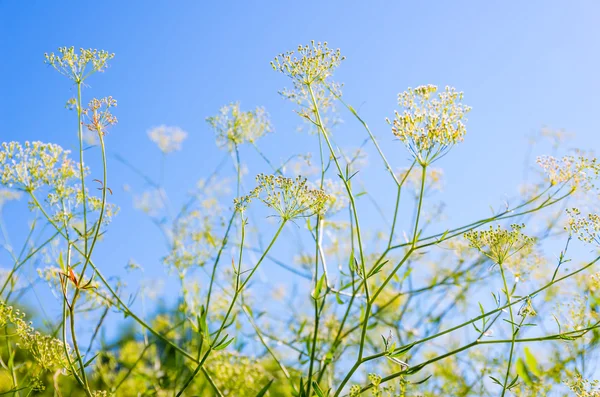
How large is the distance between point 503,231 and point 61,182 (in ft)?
6.26

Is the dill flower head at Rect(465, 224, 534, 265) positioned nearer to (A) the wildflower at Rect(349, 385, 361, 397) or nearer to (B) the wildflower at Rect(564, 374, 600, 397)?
(B) the wildflower at Rect(564, 374, 600, 397)

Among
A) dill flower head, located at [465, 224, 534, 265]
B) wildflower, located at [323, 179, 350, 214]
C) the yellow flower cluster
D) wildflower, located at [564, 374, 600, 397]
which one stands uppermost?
wildflower, located at [323, 179, 350, 214]

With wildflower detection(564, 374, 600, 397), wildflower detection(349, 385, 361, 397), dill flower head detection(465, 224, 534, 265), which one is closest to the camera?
wildflower detection(349, 385, 361, 397)

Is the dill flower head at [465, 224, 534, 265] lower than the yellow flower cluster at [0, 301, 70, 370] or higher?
higher

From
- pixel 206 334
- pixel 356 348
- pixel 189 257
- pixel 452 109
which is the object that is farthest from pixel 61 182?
pixel 356 348

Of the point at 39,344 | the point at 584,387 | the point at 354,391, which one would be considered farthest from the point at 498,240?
the point at 39,344

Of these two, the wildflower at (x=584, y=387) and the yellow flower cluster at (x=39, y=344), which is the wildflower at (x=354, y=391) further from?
the yellow flower cluster at (x=39, y=344)

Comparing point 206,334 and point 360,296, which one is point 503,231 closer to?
point 360,296

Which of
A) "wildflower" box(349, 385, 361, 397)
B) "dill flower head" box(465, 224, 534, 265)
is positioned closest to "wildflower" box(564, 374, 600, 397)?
"dill flower head" box(465, 224, 534, 265)

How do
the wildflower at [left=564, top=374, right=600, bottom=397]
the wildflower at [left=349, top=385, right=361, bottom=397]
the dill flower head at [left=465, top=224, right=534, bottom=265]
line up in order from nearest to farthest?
the wildflower at [left=349, top=385, right=361, bottom=397], the wildflower at [left=564, top=374, right=600, bottom=397], the dill flower head at [left=465, top=224, right=534, bottom=265]

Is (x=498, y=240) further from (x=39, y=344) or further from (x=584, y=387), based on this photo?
(x=39, y=344)

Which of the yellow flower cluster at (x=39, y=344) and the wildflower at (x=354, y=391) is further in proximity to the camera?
the yellow flower cluster at (x=39, y=344)

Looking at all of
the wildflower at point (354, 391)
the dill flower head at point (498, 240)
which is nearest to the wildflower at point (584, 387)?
the dill flower head at point (498, 240)

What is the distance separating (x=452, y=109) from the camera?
250cm
